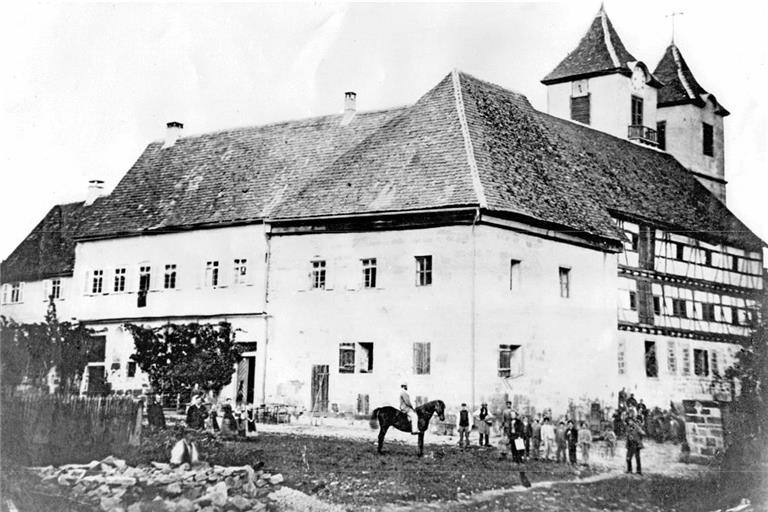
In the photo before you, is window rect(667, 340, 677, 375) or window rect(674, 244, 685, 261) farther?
window rect(674, 244, 685, 261)

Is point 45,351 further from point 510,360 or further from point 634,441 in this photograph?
point 634,441

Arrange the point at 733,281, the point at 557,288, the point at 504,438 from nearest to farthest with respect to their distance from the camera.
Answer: the point at 504,438 → the point at 557,288 → the point at 733,281

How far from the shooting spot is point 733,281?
1673 cm

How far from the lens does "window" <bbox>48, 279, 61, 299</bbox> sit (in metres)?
14.5

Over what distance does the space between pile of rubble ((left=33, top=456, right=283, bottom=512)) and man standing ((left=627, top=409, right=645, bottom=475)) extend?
4.89m

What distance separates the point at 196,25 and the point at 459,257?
4716 millimetres

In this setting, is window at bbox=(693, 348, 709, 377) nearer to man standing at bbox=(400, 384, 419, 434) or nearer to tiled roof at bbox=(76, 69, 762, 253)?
tiled roof at bbox=(76, 69, 762, 253)

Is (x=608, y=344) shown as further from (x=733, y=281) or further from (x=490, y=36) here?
(x=490, y=36)

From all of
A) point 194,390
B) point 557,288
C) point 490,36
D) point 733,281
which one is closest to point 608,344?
point 557,288

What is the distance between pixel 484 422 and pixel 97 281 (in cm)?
627

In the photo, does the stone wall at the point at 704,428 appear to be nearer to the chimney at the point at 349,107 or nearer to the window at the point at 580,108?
the chimney at the point at 349,107

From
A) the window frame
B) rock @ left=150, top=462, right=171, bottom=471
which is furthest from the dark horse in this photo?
rock @ left=150, top=462, right=171, bottom=471

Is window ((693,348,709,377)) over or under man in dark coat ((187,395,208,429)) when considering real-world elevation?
over

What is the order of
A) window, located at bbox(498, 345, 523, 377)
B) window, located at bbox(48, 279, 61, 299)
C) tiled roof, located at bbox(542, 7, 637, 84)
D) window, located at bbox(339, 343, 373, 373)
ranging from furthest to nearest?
tiled roof, located at bbox(542, 7, 637, 84) < window, located at bbox(48, 279, 61, 299) < window, located at bbox(339, 343, 373, 373) < window, located at bbox(498, 345, 523, 377)
